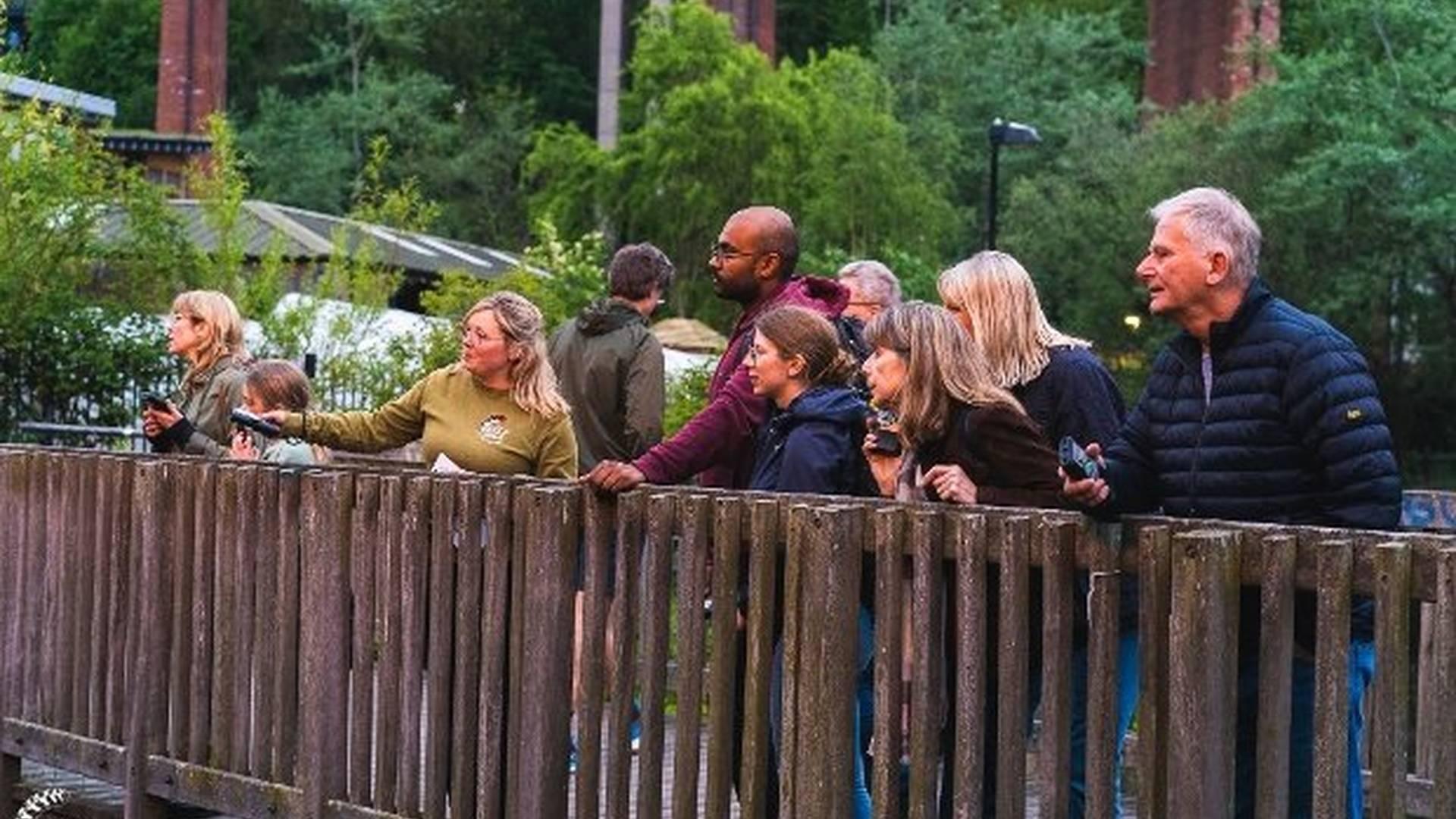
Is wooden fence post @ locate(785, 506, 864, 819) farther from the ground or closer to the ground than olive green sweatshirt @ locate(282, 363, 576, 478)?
closer to the ground

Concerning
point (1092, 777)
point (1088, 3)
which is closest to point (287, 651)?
point (1092, 777)

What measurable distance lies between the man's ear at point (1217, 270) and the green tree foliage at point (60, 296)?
1875 centimetres

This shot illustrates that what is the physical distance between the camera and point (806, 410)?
8.38 metres

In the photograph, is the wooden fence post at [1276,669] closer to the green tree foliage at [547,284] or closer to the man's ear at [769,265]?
the man's ear at [769,265]

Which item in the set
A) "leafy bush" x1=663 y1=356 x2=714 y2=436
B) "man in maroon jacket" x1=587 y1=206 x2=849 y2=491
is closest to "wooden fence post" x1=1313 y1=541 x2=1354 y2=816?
"man in maroon jacket" x1=587 y1=206 x2=849 y2=491

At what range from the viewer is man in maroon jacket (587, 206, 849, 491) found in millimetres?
8875

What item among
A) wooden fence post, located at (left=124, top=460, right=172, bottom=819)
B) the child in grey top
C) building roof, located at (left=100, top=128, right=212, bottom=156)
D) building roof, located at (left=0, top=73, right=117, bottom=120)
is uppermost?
building roof, located at (left=100, top=128, right=212, bottom=156)

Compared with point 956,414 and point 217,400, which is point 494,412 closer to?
point 217,400

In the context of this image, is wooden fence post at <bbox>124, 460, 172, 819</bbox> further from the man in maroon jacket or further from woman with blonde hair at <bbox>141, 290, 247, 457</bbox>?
the man in maroon jacket

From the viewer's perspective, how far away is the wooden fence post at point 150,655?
33.8ft

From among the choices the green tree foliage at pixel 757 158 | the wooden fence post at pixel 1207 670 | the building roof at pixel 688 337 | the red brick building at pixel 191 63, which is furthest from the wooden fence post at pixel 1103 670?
the red brick building at pixel 191 63

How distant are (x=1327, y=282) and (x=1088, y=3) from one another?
32.3 metres

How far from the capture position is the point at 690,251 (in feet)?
192

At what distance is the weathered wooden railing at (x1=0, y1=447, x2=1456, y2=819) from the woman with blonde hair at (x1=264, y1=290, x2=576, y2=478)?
624mm
